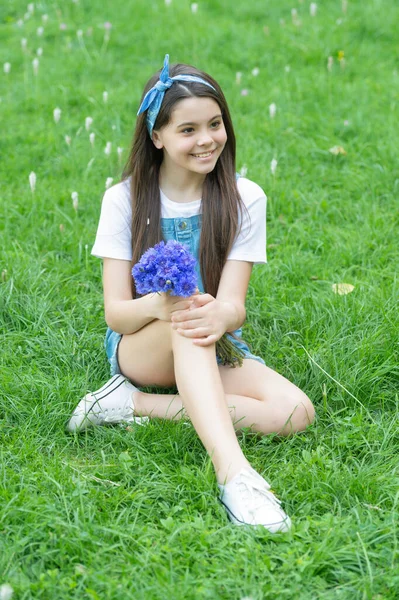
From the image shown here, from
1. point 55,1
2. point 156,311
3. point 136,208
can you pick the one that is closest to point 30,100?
point 55,1

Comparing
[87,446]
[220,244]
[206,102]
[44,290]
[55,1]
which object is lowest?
[87,446]

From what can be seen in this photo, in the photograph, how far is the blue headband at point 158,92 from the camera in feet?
10.5

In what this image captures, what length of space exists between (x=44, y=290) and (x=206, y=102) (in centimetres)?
140

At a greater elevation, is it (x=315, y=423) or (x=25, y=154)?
(x=25, y=154)

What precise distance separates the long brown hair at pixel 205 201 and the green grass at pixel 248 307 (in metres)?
0.62

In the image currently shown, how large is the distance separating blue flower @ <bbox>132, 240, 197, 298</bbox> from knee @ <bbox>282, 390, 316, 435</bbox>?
705 mm

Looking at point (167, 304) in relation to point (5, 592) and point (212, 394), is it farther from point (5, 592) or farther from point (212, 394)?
point (5, 592)

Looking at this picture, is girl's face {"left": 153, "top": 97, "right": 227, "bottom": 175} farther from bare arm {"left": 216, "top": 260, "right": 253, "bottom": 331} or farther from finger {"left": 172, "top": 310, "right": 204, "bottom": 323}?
finger {"left": 172, "top": 310, "right": 204, "bottom": 323}

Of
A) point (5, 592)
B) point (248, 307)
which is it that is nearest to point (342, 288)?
Answer: point (248, 307)

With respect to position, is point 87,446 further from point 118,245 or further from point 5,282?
point 5,282

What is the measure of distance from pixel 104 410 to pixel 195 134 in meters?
1.12

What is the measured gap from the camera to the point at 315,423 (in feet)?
10.9

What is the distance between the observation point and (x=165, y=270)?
2779 millimetres

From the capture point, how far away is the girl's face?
3.19 meters
